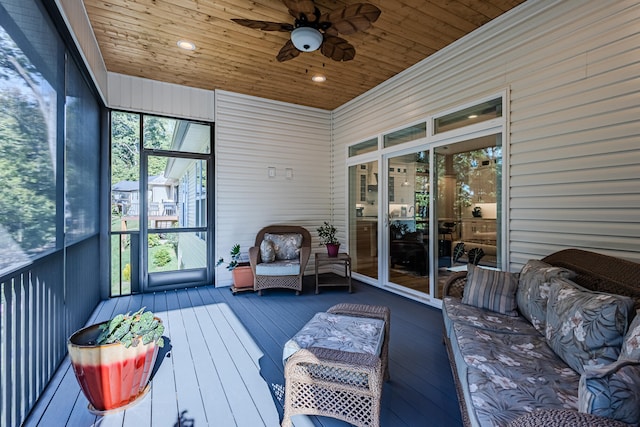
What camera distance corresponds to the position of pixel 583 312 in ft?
5.10

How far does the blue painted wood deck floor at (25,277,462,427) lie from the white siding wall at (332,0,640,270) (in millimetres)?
1458

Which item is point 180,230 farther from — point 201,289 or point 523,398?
point 523,398

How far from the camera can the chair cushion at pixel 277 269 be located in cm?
444

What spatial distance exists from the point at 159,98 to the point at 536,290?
5279mm

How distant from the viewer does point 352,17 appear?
2543 mm

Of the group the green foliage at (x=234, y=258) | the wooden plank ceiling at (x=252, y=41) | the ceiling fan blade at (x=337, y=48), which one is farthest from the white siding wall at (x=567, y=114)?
the green foliage at (x=234, y=258)

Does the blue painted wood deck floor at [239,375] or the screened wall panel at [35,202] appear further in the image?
the blue painted wood deck floor at [239,375]

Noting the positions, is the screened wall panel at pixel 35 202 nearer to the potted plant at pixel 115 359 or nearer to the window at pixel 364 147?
the potted plant at pixel 115 359

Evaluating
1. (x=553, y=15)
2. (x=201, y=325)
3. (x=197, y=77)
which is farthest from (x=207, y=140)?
(x=553, y=15)

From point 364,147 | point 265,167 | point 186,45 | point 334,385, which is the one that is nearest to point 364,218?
point 364,147

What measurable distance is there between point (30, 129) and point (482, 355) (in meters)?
3.01

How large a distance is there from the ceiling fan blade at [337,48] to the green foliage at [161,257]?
3774 mm

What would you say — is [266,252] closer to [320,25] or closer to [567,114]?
[320,25]

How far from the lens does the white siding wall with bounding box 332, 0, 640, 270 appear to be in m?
2.27
